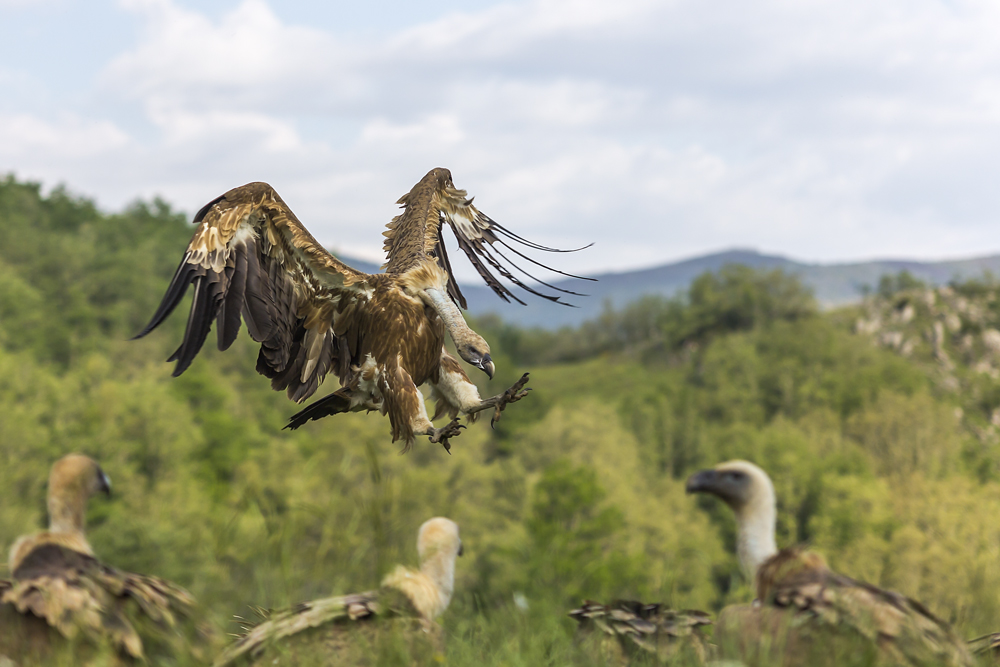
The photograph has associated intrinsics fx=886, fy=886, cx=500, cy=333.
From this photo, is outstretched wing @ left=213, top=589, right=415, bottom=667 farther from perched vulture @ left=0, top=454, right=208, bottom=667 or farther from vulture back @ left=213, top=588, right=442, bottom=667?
perched vulture @ left=0, top=454, right=208, bottom=667

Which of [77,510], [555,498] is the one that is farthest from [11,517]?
[77,510]

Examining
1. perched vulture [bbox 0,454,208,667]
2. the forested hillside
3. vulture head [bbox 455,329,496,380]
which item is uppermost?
vulture head [bbox 455,329,496,380]

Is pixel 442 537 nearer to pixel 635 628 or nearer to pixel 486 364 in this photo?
pixel 635 628

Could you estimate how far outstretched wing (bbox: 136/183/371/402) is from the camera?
199 inches

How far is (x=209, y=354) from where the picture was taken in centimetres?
7431

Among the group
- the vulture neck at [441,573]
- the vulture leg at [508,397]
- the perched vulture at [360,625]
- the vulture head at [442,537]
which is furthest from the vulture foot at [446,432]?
the vulture head at [442,537]

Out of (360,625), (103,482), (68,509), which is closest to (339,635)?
(360,625)

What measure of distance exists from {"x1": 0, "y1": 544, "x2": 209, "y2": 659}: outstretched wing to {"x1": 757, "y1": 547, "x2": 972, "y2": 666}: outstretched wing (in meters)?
2.68

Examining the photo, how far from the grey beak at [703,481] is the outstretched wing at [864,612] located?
311cm

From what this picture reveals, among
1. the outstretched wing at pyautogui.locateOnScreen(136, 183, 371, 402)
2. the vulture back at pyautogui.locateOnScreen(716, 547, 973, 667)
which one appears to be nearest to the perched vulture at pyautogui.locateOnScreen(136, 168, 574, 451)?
the outstretched wing at pyautogui.locateOnScreen(136, 183, 371, 402)

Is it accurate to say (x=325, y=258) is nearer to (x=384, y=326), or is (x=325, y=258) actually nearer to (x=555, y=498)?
(x=384, y=326)

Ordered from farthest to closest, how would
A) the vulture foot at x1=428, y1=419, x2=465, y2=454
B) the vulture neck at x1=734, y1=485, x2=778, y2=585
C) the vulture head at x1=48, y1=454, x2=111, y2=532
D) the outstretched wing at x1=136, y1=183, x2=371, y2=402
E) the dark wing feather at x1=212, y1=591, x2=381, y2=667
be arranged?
the vulture neck at x1=734, y1=485, x2=778, y2=585 < the vulture head at x1=48, y1=454, x2=111, y2=532 < the outstretched wing at x1=136, y1=183, x2=371, y2=402 < the vulture foot at x1=428, y1=419, x2=465, y2=454 < the dark wing feather at x1=212, y1=591, x2=381, y2=667

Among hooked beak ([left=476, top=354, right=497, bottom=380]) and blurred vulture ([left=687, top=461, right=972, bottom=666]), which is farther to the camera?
hooked beak ([left=476, top=354, right=497, bottom=380])

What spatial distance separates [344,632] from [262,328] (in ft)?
5.67
